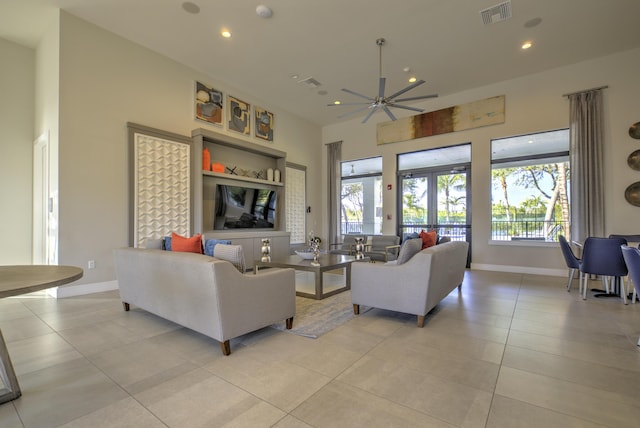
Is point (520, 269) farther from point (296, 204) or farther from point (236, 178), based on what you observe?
point (236, 178)

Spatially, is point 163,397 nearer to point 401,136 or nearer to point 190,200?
point 190,200

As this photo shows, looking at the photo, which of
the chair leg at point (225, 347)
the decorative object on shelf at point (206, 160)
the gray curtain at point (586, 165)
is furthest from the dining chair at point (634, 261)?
the decorative object on shelf at point (206, 160)

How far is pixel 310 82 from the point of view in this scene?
6246 mm

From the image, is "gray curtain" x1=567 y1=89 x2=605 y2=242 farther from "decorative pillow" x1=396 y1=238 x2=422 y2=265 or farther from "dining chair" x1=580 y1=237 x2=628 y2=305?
"decorative pillow" x1=396 y1=238 x2=422 y2=265

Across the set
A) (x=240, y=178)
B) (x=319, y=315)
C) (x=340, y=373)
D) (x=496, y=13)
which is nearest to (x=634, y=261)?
(x=340, y=373)

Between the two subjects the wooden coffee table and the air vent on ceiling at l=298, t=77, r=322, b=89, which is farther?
the air vent on ceiling at l=298, t=77, r=322, b=89

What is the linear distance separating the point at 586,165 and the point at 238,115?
701cm

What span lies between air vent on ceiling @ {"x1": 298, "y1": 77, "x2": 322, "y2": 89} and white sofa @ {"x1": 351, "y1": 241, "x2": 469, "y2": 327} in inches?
176

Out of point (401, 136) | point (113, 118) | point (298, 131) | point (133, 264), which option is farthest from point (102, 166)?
point (401, 136)

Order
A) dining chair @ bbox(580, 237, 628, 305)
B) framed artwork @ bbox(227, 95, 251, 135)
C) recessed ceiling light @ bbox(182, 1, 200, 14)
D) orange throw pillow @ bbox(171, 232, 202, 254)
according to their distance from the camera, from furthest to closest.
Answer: framed artwork @ bbox(227, 95, 251, 135)
recessed ceiling light @ bbox(182, 1, 200, 14)
dining chair @ bbox(580, 237, 628, 305)
orange throw pillow @ bbox(171, 232, 202, 254)

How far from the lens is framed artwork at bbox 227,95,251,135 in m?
6.39

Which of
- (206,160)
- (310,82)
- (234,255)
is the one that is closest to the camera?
(234,255)

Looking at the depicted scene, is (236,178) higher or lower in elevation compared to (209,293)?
higher

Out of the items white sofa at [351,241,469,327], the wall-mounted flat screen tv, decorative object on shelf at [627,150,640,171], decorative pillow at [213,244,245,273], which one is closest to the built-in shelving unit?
the wall-mounted flat screen tv
